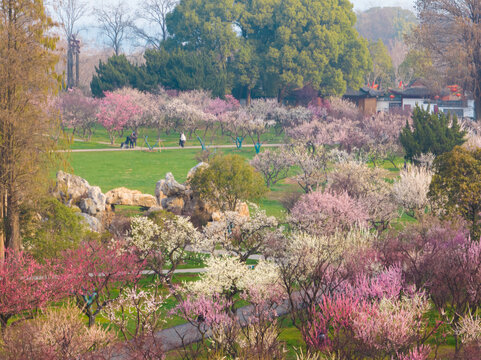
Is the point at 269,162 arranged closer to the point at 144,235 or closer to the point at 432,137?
the point at 432,137

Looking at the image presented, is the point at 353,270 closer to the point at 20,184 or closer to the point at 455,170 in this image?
the point at 455,170

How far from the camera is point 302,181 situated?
4997cm

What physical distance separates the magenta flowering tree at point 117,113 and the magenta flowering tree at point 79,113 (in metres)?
1.56

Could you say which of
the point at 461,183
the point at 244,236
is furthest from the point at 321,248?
the point at 461,183

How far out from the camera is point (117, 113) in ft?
235

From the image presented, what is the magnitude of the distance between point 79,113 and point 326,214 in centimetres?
4729

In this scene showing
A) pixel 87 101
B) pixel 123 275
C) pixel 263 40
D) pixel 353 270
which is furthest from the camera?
pixel 263 40

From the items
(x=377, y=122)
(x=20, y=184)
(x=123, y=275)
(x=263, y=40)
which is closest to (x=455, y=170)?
(x=123, y=275)

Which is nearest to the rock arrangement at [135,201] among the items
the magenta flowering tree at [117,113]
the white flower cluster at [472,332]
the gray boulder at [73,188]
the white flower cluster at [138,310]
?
the gray boulder at [73,188]

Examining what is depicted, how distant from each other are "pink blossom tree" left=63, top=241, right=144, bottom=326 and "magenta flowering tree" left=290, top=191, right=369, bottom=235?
9096mm

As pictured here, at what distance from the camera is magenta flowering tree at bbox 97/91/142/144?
234ft

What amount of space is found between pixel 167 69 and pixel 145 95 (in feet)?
19.4

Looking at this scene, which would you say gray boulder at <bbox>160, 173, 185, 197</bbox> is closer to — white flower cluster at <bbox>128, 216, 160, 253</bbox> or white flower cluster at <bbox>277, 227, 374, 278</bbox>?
white flower cluster at <bbox>128, 216, 160, 253</bbox>

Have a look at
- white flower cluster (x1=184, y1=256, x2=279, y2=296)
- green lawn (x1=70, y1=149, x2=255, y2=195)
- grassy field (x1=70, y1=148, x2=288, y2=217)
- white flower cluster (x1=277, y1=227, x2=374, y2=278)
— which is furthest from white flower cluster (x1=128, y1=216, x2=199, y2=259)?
green lawn (x1=70, y1=149, x2=255, y2=195)
